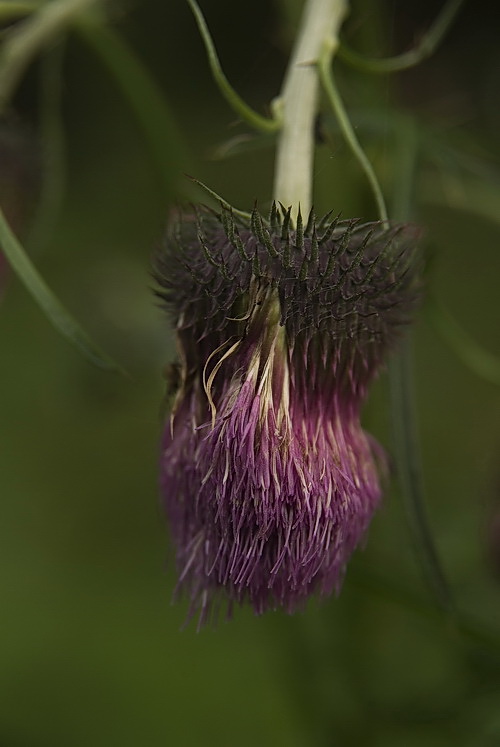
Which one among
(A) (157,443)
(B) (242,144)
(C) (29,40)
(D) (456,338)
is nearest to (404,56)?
(B) (242,144)

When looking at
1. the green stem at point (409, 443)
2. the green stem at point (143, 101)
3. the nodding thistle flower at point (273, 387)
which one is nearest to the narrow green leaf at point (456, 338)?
the green stem at point (409, 443)

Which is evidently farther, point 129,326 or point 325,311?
point 129,326

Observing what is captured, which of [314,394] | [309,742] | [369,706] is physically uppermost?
[314,394]

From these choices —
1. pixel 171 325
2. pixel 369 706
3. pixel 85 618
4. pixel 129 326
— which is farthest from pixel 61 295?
pixel 171 325

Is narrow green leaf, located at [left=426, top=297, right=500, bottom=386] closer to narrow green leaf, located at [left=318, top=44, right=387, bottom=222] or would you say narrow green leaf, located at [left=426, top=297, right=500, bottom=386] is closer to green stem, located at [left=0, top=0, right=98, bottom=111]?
narrow green leaf, located at [left=318, top=44, right=387, bottom=222]

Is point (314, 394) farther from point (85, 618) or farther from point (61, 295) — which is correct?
point (85, 618)

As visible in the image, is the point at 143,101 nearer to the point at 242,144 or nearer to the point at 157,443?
the point at 242,144
